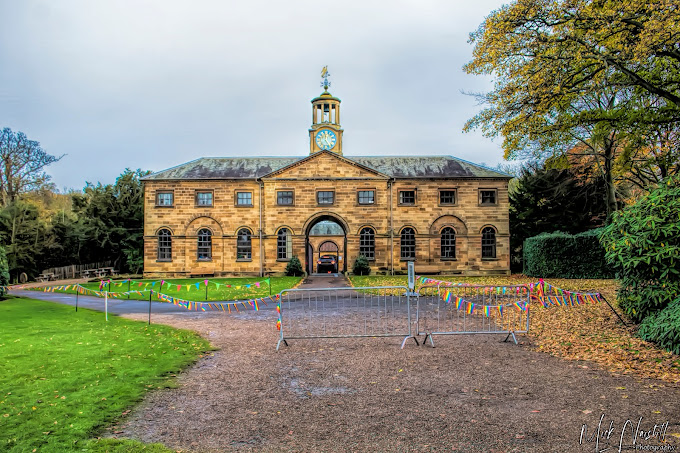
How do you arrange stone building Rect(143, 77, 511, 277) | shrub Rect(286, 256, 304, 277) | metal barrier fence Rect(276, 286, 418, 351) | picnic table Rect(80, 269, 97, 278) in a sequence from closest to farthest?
metal barrier fence Rect(276, 286, 418, 351), shrub Rect(286, 256, 304, 277), stone building Rect(143, 77, 511, 277), picnic table Rect(80, 269, 97, 278)

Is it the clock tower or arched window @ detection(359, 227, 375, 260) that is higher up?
the clock tower

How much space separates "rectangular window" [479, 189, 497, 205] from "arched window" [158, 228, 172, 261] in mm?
23699

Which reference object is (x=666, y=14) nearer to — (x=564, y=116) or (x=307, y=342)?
(x=564, y=116)

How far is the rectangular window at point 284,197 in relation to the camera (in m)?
33.3

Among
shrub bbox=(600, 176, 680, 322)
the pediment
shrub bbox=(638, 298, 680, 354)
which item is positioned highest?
the pediment

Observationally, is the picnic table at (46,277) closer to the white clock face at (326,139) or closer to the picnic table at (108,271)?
the picnic table at (108,271)

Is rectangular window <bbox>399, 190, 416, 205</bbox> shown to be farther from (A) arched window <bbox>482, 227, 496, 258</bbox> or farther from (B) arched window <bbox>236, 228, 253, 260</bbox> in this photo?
(B) arched window <bbox>236, 228, 253, 260</bbox>

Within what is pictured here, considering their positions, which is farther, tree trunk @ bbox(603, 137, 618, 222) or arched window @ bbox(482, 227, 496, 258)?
arched window @ bbox(482, 227, 496, 258)

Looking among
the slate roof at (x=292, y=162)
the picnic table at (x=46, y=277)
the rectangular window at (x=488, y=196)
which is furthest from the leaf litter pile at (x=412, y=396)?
the picnic table at (x=46, y=277)

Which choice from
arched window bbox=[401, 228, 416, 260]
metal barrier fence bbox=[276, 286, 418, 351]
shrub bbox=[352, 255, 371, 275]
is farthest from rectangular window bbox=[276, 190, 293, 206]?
metal barrier fence bbox=[276, 286, 418, 351]

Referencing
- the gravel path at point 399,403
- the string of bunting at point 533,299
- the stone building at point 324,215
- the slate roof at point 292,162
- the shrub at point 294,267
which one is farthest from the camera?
the slate roof at point 292,162

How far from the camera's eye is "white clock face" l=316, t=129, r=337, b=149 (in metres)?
36.7

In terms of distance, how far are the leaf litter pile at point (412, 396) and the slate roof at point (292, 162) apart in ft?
81.1

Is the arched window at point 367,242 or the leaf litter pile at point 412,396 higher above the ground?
the arched window at point 367,242
